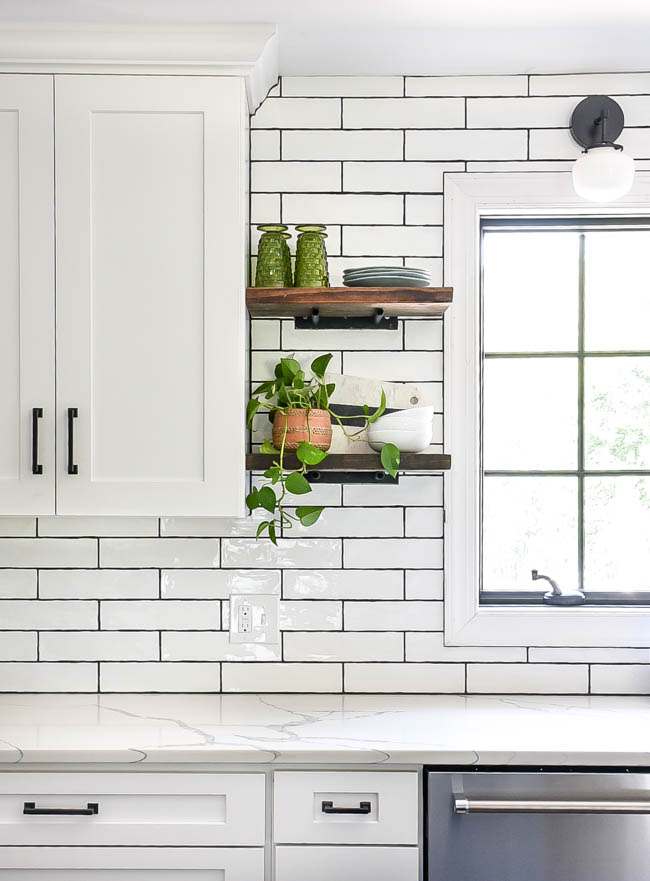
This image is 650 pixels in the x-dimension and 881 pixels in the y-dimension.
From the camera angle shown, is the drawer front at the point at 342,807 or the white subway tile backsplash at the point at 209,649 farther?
the white subway tile backsplash at the point at 209,649

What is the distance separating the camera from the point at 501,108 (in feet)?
7.26

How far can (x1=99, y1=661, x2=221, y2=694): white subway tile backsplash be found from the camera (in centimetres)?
219

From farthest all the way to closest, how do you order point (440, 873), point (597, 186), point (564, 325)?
point (564, 325), point (597, 186), point (440, 873)

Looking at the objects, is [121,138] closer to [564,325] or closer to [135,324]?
[135,324]

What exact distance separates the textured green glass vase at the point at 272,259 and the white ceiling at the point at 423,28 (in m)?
0.45

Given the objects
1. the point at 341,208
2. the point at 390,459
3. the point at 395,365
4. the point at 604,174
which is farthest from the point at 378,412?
the point at 604,174

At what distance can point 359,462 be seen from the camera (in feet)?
6.48

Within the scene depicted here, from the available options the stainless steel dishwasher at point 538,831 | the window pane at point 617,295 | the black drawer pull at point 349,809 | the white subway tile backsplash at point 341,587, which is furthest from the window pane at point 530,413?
the black drawer pull at point 349,809

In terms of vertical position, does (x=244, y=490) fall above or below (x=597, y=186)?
below

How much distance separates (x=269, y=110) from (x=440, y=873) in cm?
187

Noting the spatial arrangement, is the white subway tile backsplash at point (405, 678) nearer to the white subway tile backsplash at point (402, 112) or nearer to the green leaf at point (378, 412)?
the green leaf at point (378, 412)

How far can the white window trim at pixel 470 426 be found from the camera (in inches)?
86.6

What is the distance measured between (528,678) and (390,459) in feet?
2.45

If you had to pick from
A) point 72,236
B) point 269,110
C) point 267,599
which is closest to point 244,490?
point 267,599
